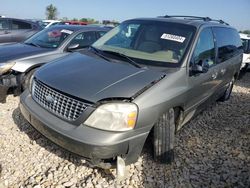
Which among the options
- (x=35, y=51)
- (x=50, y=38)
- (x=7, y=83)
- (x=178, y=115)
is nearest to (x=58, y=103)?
(x=178, y=115)

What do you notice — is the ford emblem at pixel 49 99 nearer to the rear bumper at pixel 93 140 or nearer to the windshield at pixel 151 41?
the rear bumper at pixel 93 140

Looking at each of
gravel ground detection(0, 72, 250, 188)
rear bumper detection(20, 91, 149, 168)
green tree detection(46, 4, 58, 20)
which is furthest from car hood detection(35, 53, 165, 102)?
green tree detection(46, 4, 58, 20)

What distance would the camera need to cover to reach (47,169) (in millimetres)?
3197

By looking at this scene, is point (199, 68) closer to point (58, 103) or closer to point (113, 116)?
point (113, 116)

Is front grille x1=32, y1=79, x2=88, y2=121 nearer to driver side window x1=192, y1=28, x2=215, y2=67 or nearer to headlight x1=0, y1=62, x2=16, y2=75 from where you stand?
driver side window x1=192, y1=28, x2=215, y2=67

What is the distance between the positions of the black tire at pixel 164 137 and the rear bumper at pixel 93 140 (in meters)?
0.32

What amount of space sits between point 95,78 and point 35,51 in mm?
2915

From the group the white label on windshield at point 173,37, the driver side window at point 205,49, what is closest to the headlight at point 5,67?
the white label on windshield at point 173,37

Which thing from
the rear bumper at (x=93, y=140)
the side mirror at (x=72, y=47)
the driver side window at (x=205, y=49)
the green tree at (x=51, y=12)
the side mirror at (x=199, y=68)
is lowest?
the green tree at (x=51, y=12)

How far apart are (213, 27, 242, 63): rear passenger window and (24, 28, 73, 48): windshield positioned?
306 centimetres

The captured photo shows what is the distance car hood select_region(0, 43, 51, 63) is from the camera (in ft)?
17.2

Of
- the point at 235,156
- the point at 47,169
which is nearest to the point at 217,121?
the point at 235,156

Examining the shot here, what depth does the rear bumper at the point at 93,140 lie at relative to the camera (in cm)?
268

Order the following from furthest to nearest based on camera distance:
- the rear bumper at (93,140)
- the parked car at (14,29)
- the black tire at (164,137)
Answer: the parked car at (14,29) < the black tire at (164,137) < the rear bumper at (93,140)
